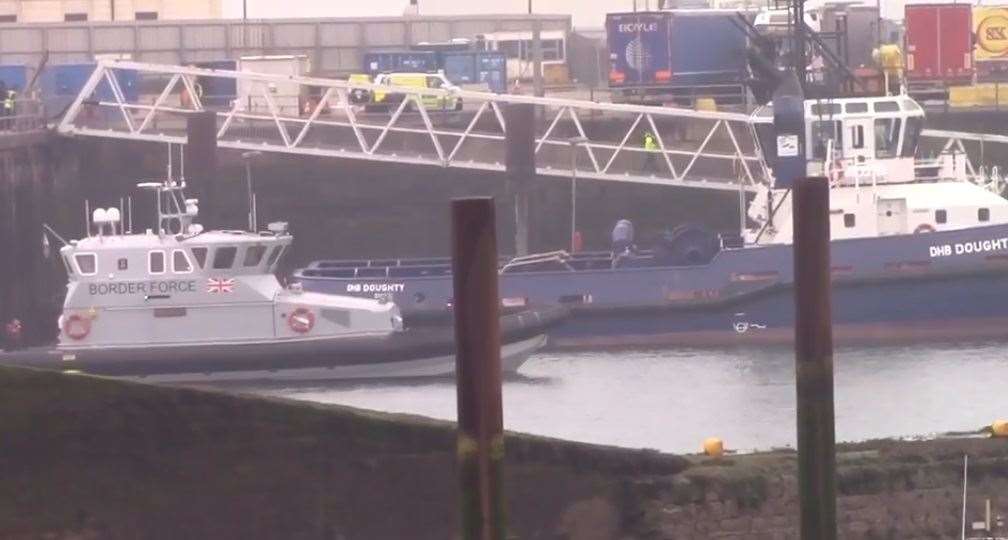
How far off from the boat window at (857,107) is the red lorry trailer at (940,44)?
11.5m

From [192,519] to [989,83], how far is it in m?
32.8

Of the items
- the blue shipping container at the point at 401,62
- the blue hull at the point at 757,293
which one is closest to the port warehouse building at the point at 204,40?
the blue shipping container at the point at 401,62

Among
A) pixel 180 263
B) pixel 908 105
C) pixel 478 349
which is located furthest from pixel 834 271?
pixel 478 349

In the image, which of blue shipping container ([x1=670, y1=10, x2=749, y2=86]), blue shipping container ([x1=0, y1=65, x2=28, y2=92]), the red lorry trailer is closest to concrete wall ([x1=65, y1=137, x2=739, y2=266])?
blue shipping container ([x1=0, y1=65, x2=28, y2=92])

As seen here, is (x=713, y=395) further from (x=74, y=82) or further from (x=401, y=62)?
(x=401, y=62)

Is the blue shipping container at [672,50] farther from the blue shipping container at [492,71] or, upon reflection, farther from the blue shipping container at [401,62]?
the blue shipping container at [401,62]

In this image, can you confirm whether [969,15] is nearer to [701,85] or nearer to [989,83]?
[989,83]

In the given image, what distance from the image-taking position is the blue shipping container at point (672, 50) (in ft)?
126

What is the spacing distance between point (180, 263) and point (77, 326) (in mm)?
1437

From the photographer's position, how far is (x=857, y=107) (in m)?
26.4

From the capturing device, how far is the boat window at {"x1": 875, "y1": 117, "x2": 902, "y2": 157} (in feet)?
85.4

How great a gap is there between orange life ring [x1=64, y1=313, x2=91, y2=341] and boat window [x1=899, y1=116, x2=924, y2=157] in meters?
10.1

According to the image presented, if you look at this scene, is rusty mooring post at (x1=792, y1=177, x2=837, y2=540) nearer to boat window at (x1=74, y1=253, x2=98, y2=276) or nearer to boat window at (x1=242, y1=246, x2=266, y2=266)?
boat window at (x1=242, y1=246, x2=266, y2=266)

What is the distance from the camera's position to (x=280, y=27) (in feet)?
152
